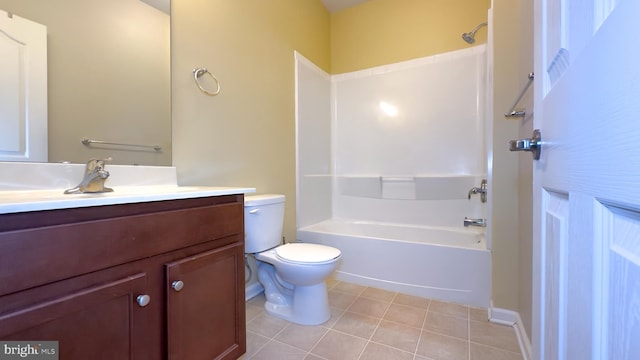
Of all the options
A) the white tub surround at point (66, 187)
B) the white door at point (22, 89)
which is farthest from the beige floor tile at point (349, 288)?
the white door at point (22, 89)

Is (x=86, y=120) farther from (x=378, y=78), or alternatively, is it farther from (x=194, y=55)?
(x=378, y=78)

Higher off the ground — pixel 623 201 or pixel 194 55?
pixel 194 55

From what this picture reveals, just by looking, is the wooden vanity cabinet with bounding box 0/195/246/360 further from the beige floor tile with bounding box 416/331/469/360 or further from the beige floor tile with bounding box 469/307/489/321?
the beige floor tile with bounding box 469/307/489/321

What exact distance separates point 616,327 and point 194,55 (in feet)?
5.98

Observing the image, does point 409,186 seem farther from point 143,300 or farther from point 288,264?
point 143,300

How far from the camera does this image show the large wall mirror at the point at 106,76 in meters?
1.03

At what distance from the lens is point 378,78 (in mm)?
2711

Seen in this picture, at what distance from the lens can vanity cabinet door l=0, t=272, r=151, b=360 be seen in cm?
60

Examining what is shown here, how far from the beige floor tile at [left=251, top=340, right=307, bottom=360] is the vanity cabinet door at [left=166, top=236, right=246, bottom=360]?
0.78 ft

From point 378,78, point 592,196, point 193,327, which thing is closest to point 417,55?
point 378,78

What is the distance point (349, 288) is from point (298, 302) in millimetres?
605

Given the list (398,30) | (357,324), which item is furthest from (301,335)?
(398,30)

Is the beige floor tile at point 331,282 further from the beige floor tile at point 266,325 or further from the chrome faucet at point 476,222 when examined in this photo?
the chrome faucet at point 476,222

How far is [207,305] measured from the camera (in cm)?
99
